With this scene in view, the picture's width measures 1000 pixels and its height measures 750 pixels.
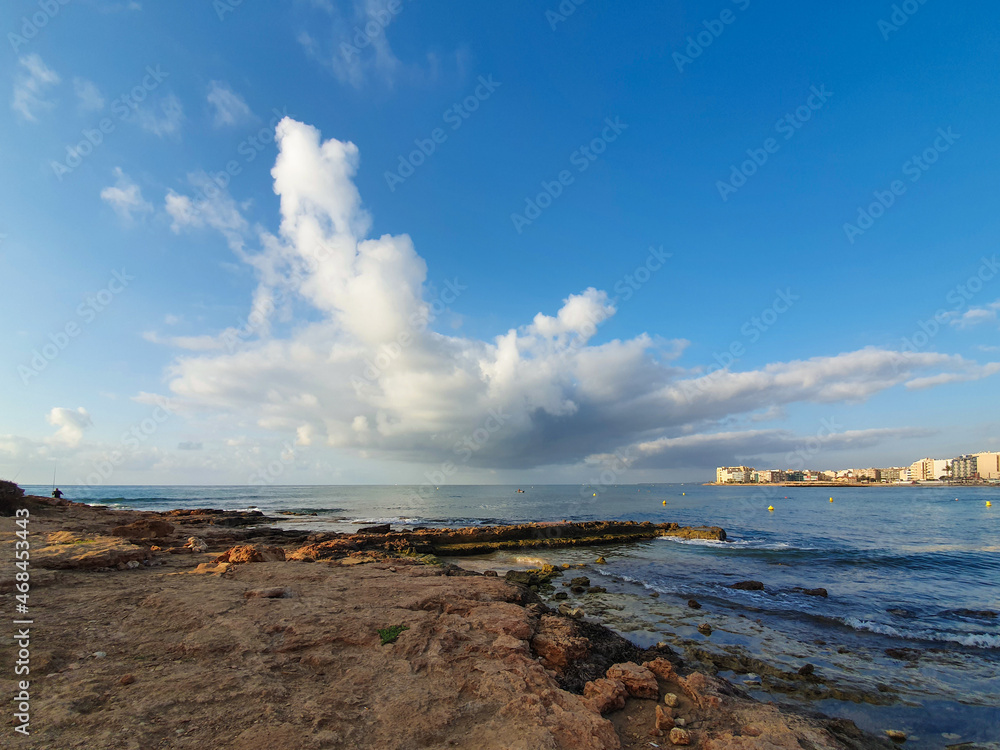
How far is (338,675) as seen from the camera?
20.8ft

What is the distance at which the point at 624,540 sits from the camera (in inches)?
1380

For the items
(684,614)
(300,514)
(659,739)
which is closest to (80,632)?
(659,739)

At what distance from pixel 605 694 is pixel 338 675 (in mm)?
4117

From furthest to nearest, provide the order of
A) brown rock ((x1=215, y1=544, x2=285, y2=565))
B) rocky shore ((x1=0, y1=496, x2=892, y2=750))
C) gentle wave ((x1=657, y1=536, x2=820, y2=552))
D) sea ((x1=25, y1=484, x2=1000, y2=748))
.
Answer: gentle wave ((x1=657, y1=536, x2=820, y2=552)), brown rock ((x1=215, y1=544, x2=285, y2=565)), sea ((x1=25, y1=484, x2=1000, y2=748)), rocky shore ((x1=0, y1=496, x2=892, y2=750))

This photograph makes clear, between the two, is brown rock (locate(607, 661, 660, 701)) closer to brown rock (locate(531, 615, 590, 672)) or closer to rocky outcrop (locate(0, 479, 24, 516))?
brown rock (locate(531, 615, 590, 672))

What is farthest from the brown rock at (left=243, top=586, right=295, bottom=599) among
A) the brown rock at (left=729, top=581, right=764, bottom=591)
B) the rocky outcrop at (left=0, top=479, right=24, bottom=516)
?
the rocky outcrop at (left=0, top=479, right=24, bottom=516)

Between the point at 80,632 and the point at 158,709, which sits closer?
the point at 158,709

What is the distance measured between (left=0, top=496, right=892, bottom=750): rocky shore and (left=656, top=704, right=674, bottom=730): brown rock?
0.02m

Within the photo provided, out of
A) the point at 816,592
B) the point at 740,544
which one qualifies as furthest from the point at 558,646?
the point at 740,544

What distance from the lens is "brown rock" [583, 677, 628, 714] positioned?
6.40 meters

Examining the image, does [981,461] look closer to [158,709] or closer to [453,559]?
[453,559]

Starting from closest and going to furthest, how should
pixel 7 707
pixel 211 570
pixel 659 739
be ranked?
1. pixel 7 707
2. pixel 659 739
3. pixel 211 570

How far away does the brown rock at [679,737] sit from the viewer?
18.8ft

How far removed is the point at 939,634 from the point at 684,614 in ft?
24.7
